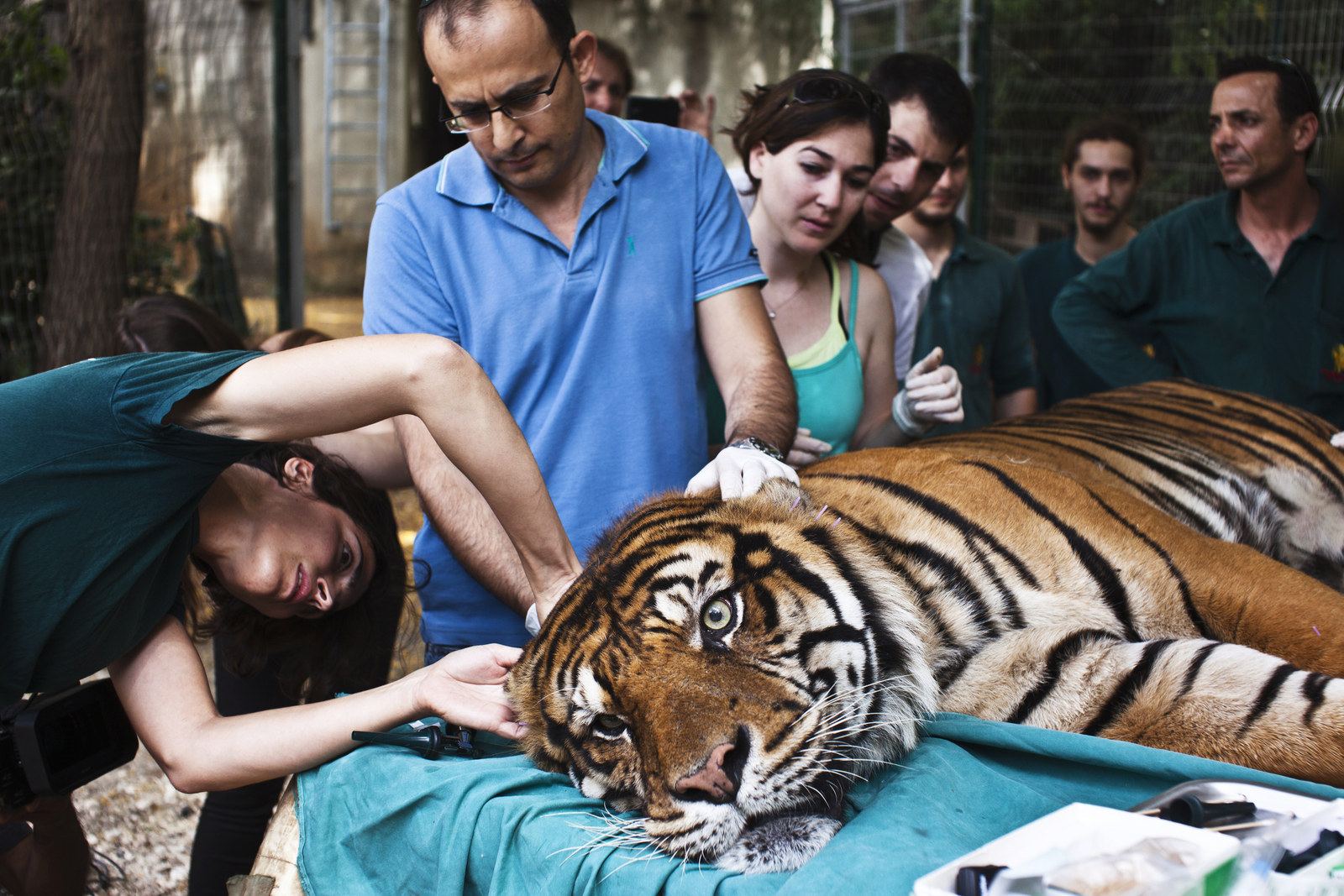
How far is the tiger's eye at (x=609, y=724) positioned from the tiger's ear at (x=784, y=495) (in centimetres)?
48

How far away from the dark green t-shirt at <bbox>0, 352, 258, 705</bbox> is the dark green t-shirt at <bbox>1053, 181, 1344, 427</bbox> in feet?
9.65

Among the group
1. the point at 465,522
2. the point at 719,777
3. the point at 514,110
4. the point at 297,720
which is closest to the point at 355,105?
the point at 514,110

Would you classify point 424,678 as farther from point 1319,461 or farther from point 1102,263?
point 1102,263

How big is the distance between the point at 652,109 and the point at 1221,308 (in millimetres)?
2183

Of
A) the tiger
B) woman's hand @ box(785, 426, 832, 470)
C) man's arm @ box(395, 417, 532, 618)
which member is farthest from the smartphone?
the tiger

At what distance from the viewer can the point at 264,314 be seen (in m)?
5.91

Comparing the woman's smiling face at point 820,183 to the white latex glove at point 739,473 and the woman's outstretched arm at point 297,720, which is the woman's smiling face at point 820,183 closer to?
the white latex glove at point 739,473

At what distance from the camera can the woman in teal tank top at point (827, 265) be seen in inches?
98.6

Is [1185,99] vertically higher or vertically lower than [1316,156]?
higher

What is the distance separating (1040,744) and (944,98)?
2144 mm

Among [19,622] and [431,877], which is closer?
[431,877]

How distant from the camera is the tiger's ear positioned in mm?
1846

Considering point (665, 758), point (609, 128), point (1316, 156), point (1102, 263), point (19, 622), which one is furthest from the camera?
point (1316, 156)

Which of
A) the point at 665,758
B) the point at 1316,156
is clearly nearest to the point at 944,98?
the point at 665,758
